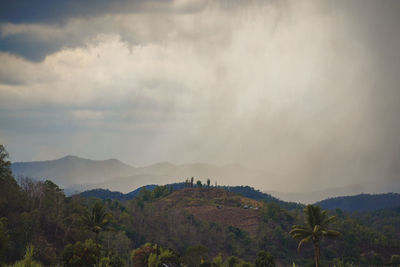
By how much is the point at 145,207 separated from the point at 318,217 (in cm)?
14867

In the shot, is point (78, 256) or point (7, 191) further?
point (7, 191)

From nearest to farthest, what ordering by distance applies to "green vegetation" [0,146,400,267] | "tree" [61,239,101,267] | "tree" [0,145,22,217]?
"tree" [61,239,101,267], "green vegetation" [0,146,400,267], "tree" [0,145,22,217]

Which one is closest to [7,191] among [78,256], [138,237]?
[78,256]

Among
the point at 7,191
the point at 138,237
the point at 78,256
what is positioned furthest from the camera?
the point at 138,237

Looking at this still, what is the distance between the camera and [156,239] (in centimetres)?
14800

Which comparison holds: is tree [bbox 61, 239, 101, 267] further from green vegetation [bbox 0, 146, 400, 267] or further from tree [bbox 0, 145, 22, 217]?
tree [bbox 0, 145, 22, 217]

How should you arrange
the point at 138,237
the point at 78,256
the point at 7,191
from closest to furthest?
the point at 78,256 < the point at 7,191 < the point at 138,237

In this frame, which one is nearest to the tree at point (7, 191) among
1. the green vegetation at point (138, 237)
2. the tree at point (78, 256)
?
the green vegetation at point (138, 237)

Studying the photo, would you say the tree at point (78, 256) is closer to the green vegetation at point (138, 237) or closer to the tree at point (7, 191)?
the green vegetation at point (138, 237)

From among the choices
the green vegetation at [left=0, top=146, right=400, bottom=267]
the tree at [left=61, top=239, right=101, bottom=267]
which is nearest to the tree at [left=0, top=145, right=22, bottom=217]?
the green vegetation at [left=0, top=146, right=400, bottom=267]

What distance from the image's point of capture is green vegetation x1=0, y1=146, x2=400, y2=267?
211 feet

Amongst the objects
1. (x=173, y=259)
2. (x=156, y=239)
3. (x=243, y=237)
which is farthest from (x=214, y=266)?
(x=243, y=237)

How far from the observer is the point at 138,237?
14688 cm

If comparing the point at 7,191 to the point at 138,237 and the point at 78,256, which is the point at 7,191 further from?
the point at 138,237
